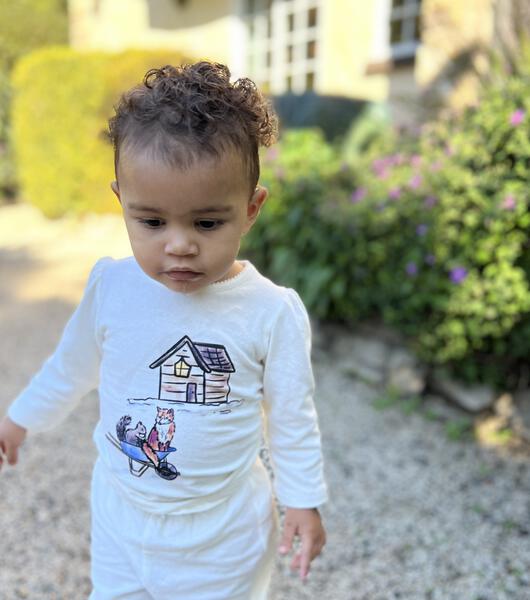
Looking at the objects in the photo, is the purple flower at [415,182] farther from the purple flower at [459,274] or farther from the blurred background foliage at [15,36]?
the blurred background foliage at [15,36]

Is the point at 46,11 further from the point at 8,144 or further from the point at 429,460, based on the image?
the point at 429,460

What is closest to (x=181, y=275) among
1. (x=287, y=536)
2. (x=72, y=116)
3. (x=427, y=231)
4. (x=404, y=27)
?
(x=287, y=536)

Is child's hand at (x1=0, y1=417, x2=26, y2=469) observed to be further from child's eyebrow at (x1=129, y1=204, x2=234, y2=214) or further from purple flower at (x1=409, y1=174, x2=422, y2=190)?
purple flower at (x1=409, y1=174, x2=422, y2=190)

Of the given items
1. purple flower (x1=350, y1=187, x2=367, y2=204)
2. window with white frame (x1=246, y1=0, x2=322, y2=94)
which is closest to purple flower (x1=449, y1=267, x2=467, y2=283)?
purple flower (x1=350, y1=187, x2=367, y2=204)

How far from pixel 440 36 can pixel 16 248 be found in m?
4.85

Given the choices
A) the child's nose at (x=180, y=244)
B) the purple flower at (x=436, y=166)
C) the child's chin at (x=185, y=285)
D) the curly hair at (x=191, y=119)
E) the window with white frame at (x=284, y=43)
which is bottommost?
the purple flower at (x=436, y=166)

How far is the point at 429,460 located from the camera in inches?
114

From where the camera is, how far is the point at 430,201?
3154 mm

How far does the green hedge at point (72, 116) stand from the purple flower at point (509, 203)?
194 inches

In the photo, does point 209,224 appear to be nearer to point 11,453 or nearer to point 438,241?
point 11,453

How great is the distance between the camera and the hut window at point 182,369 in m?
1.23

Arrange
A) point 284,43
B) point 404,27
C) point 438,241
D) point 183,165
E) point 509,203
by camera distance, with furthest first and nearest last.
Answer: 1. point 284,43
2. point 404,27
3. point 438,241
4. point 509,203
5. point 183,165

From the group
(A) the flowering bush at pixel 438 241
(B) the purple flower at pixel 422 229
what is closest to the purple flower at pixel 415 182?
(A) the flowering bush at pixel 438 241

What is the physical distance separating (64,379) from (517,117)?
7.83ft
